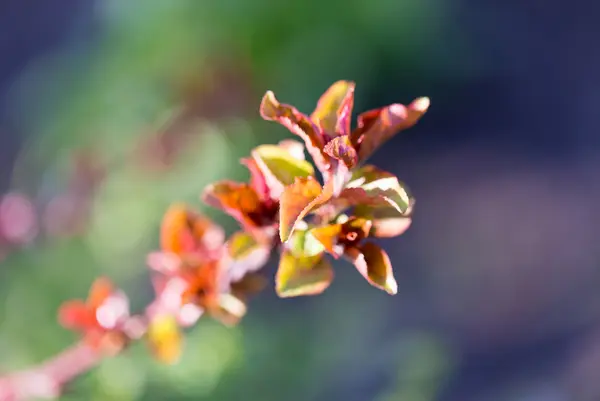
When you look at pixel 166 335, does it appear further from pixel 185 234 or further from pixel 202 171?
pixel 202 171

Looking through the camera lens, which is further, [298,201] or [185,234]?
[185,234]

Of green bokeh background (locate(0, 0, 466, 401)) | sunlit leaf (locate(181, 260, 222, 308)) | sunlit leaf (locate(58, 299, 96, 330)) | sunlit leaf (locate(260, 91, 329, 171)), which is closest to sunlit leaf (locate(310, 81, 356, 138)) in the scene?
sunlit leaf (locate(260, 91, 329, 171))

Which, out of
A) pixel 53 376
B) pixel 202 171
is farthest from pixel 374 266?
pixel 202 171

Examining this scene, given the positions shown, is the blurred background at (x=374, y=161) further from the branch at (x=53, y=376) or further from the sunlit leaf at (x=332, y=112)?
the sunlit leaf at (x=332, y=112)

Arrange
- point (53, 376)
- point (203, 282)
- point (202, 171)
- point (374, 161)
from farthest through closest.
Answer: point (374, 161) < point (202, 171) < point (53, 376) < point (203, 282)

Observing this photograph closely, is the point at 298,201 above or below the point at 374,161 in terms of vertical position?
below

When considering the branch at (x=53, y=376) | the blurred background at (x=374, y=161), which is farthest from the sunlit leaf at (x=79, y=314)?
the blurred background at (x=374, y=161)

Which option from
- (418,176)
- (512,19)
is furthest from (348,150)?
(512,19)
